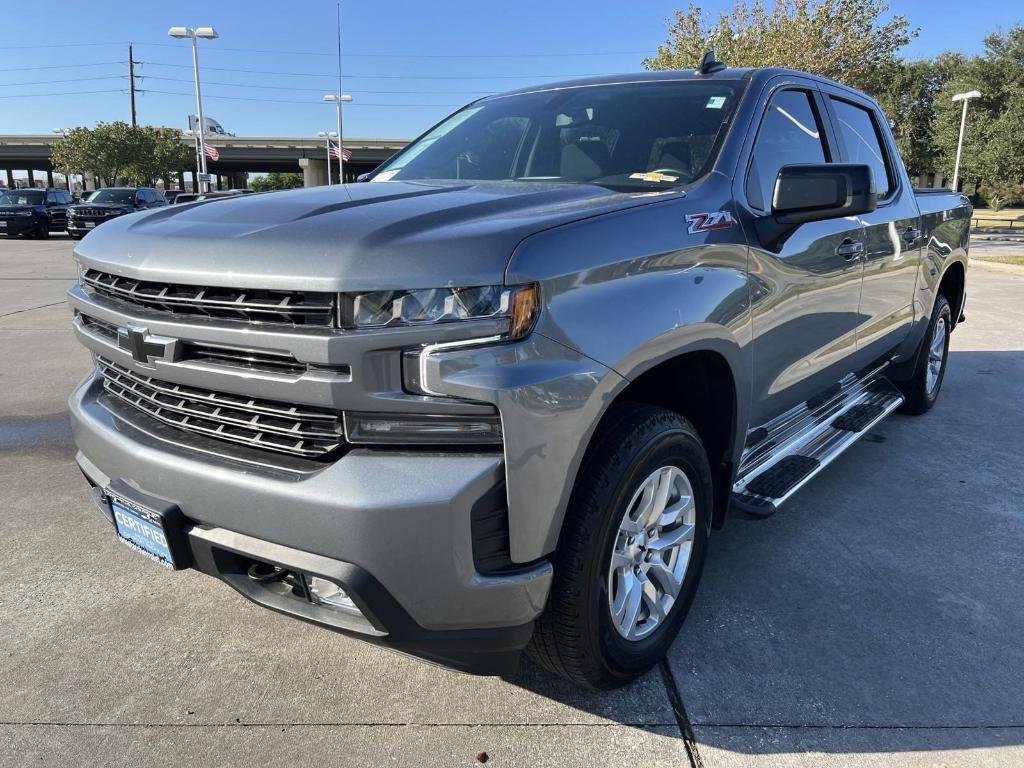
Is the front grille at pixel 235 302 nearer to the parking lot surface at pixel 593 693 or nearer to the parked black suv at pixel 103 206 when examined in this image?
the parking lot surface at pixel 593 693

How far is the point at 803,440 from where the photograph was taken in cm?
372

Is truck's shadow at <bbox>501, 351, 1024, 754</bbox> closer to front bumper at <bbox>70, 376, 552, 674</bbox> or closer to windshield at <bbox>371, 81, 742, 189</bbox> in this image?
front bumper at <bbox>70, 376, 552, 674</bbox>

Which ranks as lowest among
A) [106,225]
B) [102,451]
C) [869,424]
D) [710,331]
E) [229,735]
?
[229,735]

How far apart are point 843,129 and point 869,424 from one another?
4.97 feet

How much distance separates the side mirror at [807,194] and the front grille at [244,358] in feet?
5.62

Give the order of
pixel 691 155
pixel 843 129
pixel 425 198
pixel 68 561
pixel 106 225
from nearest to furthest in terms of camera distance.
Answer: pixel 425 198, pixel 106 225, pixel 691 155, pixel 68 561, pixel 843 129

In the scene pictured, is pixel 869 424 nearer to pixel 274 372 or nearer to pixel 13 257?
pixel 274 372

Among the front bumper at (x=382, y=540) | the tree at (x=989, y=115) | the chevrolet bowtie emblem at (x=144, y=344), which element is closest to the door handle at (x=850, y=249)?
the front bumper at (x=382, y=540)

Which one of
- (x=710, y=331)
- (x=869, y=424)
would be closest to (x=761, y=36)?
(x=869, y=424)

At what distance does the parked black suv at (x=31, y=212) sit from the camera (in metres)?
23.7

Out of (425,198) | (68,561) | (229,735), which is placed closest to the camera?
(229,735)

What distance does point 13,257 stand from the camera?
707 inches

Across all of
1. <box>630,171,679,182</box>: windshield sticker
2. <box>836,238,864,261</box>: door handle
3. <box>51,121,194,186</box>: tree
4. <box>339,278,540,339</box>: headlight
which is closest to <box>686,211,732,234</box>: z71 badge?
<box>630,171,679,182</box>: windshield sticker

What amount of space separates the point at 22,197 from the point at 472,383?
28124 millimetres
